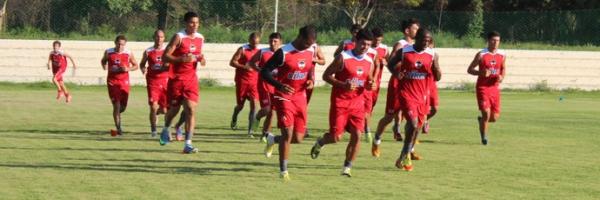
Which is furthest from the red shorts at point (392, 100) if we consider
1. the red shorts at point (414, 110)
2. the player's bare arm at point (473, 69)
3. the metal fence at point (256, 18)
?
the metal fence at point (256, 18)

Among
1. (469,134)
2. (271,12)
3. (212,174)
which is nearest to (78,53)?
(271,12)

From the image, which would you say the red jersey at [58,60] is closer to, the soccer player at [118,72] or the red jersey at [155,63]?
the soccer player at [118,72]

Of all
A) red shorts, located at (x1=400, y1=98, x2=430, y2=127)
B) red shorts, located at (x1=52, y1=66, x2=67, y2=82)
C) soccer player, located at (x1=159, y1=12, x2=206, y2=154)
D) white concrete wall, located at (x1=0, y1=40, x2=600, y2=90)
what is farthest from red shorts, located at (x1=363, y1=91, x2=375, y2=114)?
white concrete wall, located at (x1=0, y1=40, x2=600, y2=90)

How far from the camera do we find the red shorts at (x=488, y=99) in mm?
19094

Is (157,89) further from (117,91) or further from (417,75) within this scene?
(417,75)

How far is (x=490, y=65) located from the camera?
1903 centimetres

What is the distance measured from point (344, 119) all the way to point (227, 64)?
29748mm

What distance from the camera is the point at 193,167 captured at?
48.1 feet

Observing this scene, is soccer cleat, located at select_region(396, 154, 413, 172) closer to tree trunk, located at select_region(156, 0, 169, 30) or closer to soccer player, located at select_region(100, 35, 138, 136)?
soccer player, located at select_region(100, 35, 138, 136)

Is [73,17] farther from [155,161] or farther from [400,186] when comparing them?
[400,186]

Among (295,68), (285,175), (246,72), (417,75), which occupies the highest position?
(295,68)

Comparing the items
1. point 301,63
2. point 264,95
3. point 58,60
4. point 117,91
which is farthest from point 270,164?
point 58,60

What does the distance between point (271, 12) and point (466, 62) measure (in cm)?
761

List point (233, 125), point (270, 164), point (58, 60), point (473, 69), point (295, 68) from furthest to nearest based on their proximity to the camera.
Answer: point (58, 60), point (233, 125), point (473, 69), point (270, 164), point (295, 68)
